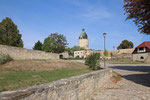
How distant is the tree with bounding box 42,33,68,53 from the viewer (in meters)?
43.7

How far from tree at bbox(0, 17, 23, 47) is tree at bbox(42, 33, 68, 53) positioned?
12.6 meters

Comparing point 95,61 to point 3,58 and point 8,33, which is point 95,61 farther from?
point 8,33

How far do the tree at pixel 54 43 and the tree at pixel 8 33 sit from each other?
12633 millimetres

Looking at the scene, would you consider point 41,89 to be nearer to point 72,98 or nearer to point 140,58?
point 72,98

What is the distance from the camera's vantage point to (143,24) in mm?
11781

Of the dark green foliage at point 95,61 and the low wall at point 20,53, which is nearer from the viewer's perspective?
the dark green foliage at point 95,61

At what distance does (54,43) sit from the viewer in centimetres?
4384

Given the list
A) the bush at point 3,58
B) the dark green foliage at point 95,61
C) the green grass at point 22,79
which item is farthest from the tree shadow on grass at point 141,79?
the bush at point 3,58

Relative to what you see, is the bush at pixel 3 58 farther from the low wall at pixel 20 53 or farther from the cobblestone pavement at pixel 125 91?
the cobblestone pavement at pixel 125 91

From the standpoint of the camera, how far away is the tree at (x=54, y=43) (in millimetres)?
43700

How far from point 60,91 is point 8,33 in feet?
107

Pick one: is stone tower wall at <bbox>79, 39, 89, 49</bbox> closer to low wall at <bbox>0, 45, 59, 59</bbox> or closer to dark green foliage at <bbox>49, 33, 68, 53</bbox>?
dark green foliage at <bbox>49, 33, 68, 53</bbox>

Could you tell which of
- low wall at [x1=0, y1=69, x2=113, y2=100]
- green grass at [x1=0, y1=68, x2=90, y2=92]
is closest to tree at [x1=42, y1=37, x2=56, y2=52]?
green grass at [x1=0, y1=68, x2=90, y2=92]

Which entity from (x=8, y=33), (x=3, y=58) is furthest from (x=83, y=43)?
(x=3, y=58)
